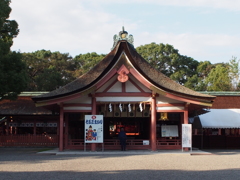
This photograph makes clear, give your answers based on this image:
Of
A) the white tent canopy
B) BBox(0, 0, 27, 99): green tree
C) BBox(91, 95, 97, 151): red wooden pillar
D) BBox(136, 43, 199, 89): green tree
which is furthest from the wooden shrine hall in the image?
BBox(136, 43, 199, 89): green tree

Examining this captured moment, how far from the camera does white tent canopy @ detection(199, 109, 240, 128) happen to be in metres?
27.0

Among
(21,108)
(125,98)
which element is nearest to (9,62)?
(21,108)

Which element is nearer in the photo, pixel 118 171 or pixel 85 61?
pixel 118 171

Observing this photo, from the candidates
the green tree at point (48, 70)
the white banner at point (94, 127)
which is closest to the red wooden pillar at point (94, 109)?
the white banner at point (94, 127)

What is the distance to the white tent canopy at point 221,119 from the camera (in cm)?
2699

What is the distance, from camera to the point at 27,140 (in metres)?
27.9

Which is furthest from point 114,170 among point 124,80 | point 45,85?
point 45,85

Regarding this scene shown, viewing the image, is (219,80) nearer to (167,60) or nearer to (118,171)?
(167,60)

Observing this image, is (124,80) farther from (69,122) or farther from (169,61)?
(169,61)

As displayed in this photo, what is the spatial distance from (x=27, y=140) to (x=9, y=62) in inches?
293

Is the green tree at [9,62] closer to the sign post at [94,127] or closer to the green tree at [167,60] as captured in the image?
the sign post at [94,127]

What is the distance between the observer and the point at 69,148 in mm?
22375

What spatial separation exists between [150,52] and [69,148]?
3684cm

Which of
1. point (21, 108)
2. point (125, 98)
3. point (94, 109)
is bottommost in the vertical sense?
point (94, 109)
